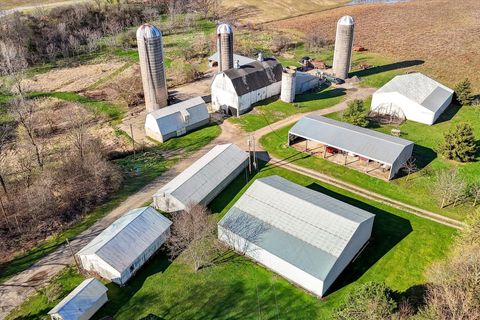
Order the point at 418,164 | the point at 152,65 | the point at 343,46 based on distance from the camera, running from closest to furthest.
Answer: the point at 418,164 → the point at 152,65 → the point at 343,46

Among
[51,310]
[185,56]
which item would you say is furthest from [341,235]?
[185,56]

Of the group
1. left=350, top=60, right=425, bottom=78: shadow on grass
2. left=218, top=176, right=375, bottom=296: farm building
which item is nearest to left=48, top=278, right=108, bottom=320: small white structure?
left=218, top=176, right=375, bottom=296: farm building

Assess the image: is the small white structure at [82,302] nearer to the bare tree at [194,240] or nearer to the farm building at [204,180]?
the bare tree at [194,240]

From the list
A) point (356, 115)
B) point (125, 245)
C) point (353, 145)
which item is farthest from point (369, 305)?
point (356, 115)

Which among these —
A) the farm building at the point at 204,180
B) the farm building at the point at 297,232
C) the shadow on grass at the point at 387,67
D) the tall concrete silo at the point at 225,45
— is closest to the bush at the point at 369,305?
the farm building at the point at 297,232

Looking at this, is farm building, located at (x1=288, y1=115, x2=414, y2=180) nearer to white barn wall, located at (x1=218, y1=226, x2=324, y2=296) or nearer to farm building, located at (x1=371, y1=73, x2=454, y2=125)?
farm building, located at (x1=371, y1=73, x2=454, y2=125)

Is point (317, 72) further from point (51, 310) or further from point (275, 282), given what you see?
point (51, 310)

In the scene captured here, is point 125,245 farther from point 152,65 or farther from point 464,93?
point 464,93
